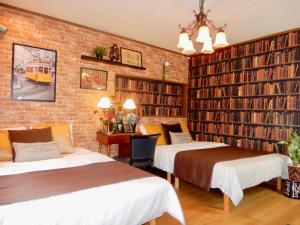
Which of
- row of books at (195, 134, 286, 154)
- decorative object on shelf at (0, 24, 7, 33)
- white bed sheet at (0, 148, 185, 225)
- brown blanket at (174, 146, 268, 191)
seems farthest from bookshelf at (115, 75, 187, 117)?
white bed sheet at (0, 148, 185, 225)

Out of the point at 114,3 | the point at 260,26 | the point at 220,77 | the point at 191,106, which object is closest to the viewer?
the point at 114,3

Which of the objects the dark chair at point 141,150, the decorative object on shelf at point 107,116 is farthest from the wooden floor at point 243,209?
the decorative object on shelf at point 107,116

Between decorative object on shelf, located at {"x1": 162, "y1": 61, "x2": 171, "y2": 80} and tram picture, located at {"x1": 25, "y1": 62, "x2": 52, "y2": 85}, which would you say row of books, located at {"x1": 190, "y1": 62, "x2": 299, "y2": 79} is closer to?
decorative object on shelf, located at {"x1": 162, "y1": 61, "x2": 171, "y2": 80}

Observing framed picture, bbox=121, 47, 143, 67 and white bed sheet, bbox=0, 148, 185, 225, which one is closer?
white bed sheet, bbox=0, 148, 185, 225

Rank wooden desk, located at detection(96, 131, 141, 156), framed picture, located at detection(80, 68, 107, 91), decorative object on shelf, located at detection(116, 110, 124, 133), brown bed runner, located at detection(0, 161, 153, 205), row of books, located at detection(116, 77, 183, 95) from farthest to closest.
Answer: row of books, located at detection(116, 77, 183, 95)
decorative object on shelf, located at detection(116, 110, 124, 133)
framed picture, located at detection(80, 68, 107, 91)
wooden desk, located at detection(96, 131, 141, 156)
brown bed runner, located at detection(0, 161, 153, 205)

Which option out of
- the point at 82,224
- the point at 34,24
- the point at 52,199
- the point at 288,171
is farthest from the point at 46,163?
the point at 288,171

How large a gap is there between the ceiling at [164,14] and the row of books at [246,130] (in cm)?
184

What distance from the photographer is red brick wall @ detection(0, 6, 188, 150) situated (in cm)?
334

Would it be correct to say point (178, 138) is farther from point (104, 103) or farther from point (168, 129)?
point (104, 103)

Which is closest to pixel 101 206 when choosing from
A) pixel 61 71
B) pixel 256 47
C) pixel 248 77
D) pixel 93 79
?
pixel 61 71

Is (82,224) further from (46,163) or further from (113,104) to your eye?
(113,104)

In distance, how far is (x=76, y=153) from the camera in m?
3.16

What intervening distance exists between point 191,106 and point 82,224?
184 inches

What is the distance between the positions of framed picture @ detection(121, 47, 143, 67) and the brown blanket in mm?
2232
